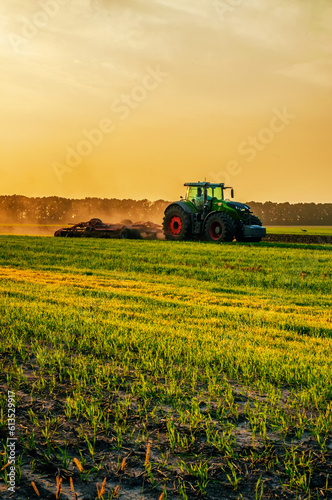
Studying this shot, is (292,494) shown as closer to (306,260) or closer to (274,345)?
(274,345)

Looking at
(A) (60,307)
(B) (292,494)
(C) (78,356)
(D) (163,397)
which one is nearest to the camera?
(B) (292,494)

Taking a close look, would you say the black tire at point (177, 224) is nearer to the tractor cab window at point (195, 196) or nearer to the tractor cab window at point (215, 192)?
the tractor cab window at point (195, 196)

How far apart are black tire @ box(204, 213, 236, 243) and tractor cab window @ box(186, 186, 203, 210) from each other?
1.28m

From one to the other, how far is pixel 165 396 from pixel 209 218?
20316 millimetres

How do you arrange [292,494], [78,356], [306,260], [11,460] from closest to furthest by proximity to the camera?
1. [292,494]
2. [11,460]
3. [78,356]
4. [306,260]

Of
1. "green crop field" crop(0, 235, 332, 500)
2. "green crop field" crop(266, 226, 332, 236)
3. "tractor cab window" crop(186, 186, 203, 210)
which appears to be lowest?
"green crop field" crop(0, 235, 332, 500)

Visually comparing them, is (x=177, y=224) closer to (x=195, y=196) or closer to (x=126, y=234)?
(x=195, y=196)

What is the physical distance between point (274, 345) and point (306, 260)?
1172 cm

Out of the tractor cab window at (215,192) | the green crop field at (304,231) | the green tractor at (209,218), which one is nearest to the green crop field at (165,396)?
the green tractor at (209,218)

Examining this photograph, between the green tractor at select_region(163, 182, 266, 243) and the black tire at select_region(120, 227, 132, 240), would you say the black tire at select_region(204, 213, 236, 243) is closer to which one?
the green tractor at select_region(163, 182, 266, 243)

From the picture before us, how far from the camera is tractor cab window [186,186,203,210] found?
2562 cm

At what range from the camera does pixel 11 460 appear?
3475mm

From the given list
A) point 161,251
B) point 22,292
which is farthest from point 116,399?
point 161,251

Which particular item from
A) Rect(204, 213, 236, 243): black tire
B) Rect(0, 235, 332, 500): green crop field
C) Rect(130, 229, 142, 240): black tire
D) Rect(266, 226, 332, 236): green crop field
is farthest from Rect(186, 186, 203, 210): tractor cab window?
Rect(266, 226, 332, 236): green crop field
